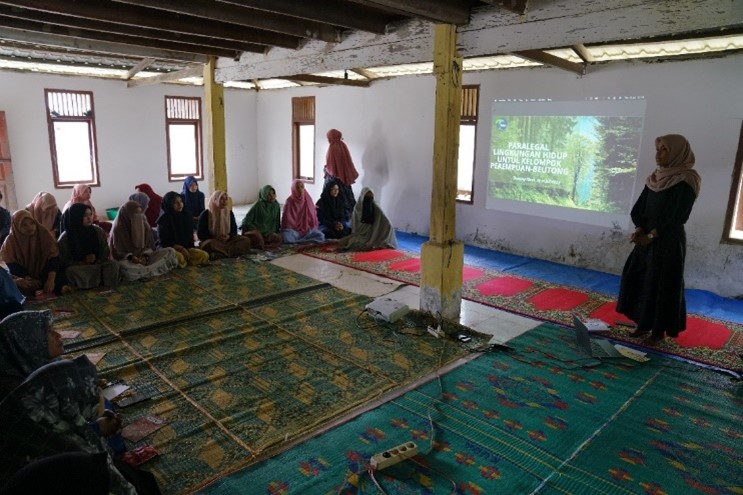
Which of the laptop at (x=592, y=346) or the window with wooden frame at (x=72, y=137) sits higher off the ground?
the window with wooden frame at (x=72, y=137)

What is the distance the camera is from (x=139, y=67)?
25.0 feet

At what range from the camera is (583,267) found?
626 centimetres

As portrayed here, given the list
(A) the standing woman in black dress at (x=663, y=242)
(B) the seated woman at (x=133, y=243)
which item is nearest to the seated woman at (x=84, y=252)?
(B) the seated woman at (x=133, y=243)

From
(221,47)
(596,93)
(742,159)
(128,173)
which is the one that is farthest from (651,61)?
(128,173)

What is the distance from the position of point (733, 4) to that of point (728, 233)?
3.18 m

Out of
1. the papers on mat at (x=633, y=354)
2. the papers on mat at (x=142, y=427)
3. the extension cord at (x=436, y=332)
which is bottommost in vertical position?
the papers on mat at (x=142, y=427)

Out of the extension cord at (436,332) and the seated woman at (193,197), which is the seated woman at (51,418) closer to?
the extension cord at (436,332)

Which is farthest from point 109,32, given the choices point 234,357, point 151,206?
point 234,357

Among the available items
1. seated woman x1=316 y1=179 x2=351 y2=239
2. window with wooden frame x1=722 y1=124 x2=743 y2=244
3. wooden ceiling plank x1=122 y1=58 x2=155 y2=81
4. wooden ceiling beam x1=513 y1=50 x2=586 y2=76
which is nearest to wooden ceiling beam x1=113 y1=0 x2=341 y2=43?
wooden ceiling beam x1=513 y1=50 x2=586 y2=76

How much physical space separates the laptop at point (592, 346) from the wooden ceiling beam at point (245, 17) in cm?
340

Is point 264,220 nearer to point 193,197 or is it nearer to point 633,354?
point 193,197

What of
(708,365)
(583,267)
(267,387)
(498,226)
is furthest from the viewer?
(498,226)

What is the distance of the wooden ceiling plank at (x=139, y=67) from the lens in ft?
23.9

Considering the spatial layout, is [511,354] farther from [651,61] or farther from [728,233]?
[651,61]
